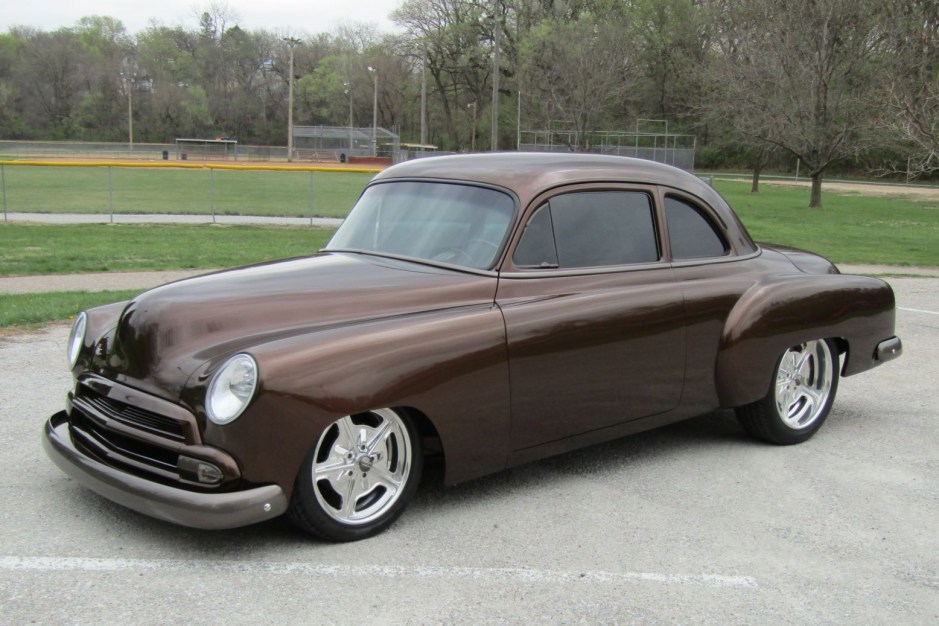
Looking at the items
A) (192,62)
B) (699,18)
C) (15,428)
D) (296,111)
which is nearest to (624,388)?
Result: (15,428)

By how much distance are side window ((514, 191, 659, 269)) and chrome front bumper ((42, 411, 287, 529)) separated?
67.7 inches

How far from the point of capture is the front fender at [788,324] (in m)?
5.13

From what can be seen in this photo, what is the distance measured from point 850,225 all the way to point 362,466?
1008 inches

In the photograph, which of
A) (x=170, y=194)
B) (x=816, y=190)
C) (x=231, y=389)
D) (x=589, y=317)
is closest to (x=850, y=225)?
(x=816, y=190)

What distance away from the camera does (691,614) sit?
3.33 metres

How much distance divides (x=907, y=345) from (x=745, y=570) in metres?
5.68

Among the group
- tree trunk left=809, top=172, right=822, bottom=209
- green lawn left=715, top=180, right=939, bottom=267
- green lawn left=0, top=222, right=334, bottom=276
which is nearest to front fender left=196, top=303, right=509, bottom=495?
green lawn left=0, top=222, right=334, bottom=276

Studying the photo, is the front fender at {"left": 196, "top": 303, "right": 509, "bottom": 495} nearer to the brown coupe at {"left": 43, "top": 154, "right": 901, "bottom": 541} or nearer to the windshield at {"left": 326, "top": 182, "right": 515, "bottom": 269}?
the brown coupe at {"left": 43, "top": 154, "right": 901, "bottom": 541}

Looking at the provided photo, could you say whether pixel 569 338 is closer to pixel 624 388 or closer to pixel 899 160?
pixel 624 388

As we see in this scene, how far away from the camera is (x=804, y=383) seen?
18.6ft

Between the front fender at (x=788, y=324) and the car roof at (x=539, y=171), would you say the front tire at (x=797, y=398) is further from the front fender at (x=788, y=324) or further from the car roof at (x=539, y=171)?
the car roof at (x=539, y=171)

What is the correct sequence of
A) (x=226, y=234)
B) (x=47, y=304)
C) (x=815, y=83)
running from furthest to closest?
(x=815, y=83)
(x=226, y=234)
(x=47, y=304)

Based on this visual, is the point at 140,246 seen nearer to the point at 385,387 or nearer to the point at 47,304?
the point at 47,304

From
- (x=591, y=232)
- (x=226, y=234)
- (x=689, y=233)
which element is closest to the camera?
(x=591, y=232)
